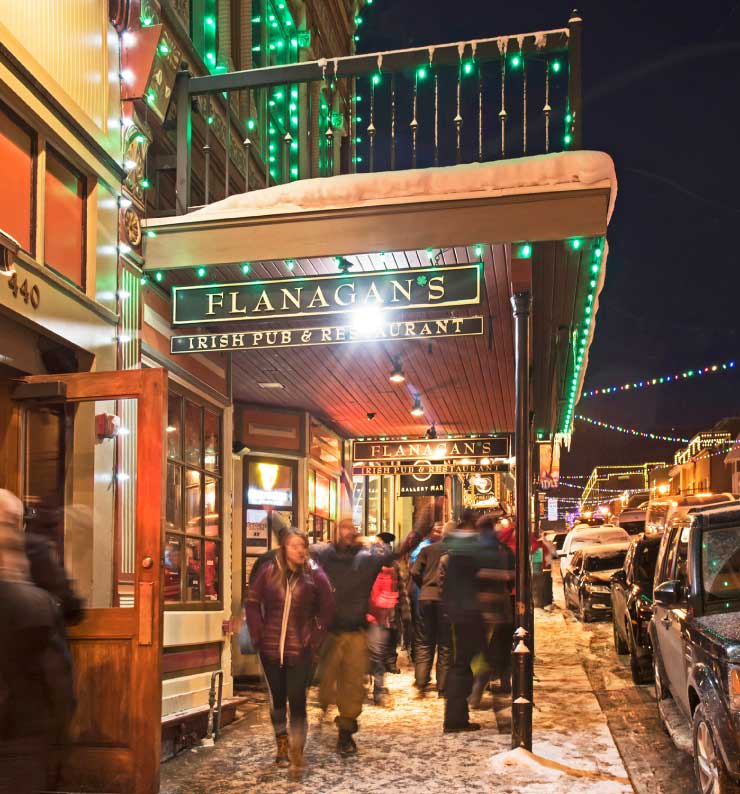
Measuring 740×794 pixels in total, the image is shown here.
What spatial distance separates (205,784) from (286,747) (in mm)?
644

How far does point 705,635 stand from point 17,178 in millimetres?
5201

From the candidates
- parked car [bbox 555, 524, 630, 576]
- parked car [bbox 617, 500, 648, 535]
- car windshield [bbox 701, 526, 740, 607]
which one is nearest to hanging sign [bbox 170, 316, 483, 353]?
car windshield [bbox 701, 526, 740, 607]

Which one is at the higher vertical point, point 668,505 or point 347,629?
point 668,505

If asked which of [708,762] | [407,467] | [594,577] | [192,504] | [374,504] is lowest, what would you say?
[708,762]

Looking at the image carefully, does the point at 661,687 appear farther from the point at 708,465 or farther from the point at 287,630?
the point at 708,465

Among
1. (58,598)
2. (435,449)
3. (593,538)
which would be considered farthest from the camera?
(593,538)

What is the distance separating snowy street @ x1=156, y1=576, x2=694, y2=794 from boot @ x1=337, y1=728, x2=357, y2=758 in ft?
0.27

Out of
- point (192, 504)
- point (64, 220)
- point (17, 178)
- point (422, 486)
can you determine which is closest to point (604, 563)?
point (422, 486)

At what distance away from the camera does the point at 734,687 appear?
506 centimetres

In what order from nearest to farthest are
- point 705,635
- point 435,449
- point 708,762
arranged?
point 708,762, point 705,635, point 435,449

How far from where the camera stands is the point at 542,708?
31.6 ft

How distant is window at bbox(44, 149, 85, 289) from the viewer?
6.73 metres

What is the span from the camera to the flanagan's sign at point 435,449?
16.1 m

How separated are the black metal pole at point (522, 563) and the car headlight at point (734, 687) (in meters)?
2.36
